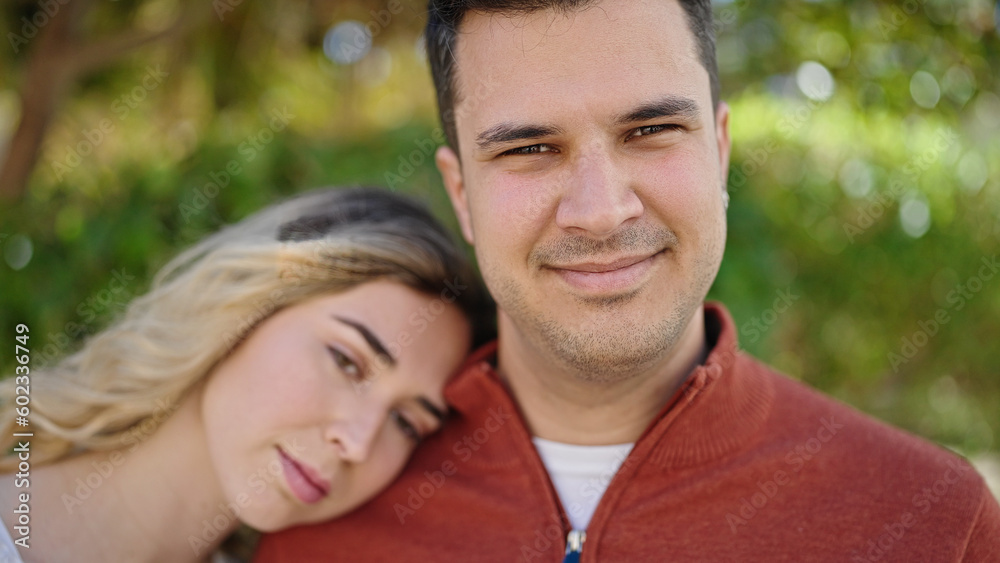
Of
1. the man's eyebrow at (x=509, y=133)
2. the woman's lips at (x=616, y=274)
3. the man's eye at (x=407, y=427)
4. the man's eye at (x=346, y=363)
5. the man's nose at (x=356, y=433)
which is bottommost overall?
the man's eye at (x=407, y=427)

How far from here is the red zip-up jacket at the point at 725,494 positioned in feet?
5.95

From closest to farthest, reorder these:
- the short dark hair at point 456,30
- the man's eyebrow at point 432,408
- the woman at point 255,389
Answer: the short dark hair at point 456,30 < the woman at point 255,389 < the man's eyebrow at point 432,408

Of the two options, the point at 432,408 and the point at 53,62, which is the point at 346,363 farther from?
the point at 53,62

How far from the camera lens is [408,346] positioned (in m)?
2.27

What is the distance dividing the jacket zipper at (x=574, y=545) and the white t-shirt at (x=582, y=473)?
0.06 meters

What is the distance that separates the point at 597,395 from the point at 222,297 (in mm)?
1215

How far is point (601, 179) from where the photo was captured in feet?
5.71

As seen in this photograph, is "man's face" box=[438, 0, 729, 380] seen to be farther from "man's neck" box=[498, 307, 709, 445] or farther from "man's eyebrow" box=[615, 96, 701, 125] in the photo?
"man's neck" box=[498, 307, 709, 445]

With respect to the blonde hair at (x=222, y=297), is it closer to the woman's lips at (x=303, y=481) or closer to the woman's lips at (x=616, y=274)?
the woman's lips at (x=303, y=481)

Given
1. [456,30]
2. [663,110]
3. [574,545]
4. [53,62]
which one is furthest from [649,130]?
[53,62]

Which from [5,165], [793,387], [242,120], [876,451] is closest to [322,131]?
[242,120]

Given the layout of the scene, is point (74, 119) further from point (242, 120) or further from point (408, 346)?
point (408, 346)

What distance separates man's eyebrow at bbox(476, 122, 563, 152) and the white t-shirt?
0.86 meters

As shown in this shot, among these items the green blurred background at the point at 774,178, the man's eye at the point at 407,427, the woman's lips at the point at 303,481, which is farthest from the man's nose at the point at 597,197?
the green blurred background at the point at 774,178
